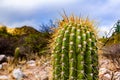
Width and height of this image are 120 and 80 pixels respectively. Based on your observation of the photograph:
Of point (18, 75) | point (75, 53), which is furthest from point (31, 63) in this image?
point (75, 53)

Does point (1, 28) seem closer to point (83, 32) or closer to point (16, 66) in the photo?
point (16, 66)

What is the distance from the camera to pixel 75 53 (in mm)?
5434

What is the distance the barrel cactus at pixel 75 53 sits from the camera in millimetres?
5418

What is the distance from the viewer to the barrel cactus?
17.8 feet

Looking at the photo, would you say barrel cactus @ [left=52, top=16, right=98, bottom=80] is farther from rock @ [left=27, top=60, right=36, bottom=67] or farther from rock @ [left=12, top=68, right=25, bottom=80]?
rock @ [left=27, top=60, right=36, bottom=67]

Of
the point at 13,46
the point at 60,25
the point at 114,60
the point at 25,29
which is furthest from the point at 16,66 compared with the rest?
the point at 25,29

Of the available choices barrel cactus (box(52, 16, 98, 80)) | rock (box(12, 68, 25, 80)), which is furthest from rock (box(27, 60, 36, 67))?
barrel cactus (box(52, 16, 98, 80))

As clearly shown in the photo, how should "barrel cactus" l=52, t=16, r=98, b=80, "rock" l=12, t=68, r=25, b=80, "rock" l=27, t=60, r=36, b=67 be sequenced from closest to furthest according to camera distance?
"barrel cactus" l=52, t=16, r=98, b=80
"rock" l=12, t=68, r=25, b=80
"rock" l=27, t=60, r=36, b=67

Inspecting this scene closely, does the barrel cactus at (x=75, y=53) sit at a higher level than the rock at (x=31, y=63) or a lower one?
lower

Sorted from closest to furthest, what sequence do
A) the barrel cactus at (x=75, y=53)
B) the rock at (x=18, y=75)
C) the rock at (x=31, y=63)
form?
the barrel cactus at (x=75, y=53), the rock at (x=18, y=75), the rock at (x=31, y=63)

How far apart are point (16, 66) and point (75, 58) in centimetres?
901

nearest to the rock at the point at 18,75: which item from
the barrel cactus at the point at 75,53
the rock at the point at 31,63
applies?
the rock at the point at 31,63

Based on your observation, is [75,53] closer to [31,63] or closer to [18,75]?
[18,75]

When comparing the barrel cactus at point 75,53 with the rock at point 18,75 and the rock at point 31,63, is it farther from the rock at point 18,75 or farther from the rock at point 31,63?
the rock at point 31,63
